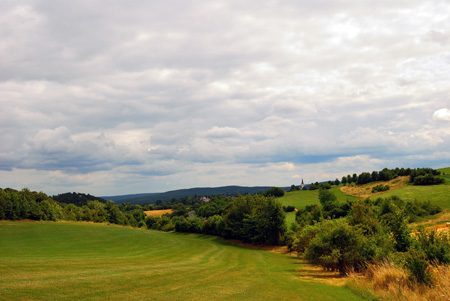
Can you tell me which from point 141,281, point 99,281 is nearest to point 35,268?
point 99,281

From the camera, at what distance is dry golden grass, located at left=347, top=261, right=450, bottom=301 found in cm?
1706

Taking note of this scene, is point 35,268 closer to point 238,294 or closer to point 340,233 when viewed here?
point 238,294

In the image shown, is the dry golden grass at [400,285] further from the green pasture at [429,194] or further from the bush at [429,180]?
the bush at [429,180]

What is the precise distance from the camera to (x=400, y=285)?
1886cm

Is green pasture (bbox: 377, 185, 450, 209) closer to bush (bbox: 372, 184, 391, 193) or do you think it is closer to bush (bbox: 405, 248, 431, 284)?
bush (bbox: 372, 184, 391, 193)

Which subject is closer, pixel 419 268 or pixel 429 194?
pixel 419 268

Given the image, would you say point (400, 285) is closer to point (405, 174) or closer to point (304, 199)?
point (304, 199)

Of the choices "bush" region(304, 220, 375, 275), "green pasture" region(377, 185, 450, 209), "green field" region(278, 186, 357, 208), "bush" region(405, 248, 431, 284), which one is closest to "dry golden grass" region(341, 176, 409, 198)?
"green field" region(278, 186, 357, 208)

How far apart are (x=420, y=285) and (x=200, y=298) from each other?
14675mm

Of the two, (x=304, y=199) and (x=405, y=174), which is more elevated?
(x=405, y=174)

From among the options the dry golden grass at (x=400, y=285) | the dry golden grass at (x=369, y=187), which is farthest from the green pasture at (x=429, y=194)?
the dry golden grass at (x=400, y=285)

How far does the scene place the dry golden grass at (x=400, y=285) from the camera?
17.1 m

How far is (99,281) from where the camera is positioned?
51.9ft

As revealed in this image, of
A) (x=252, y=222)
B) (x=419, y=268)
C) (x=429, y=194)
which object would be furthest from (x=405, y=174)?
(x=419, y=268)
